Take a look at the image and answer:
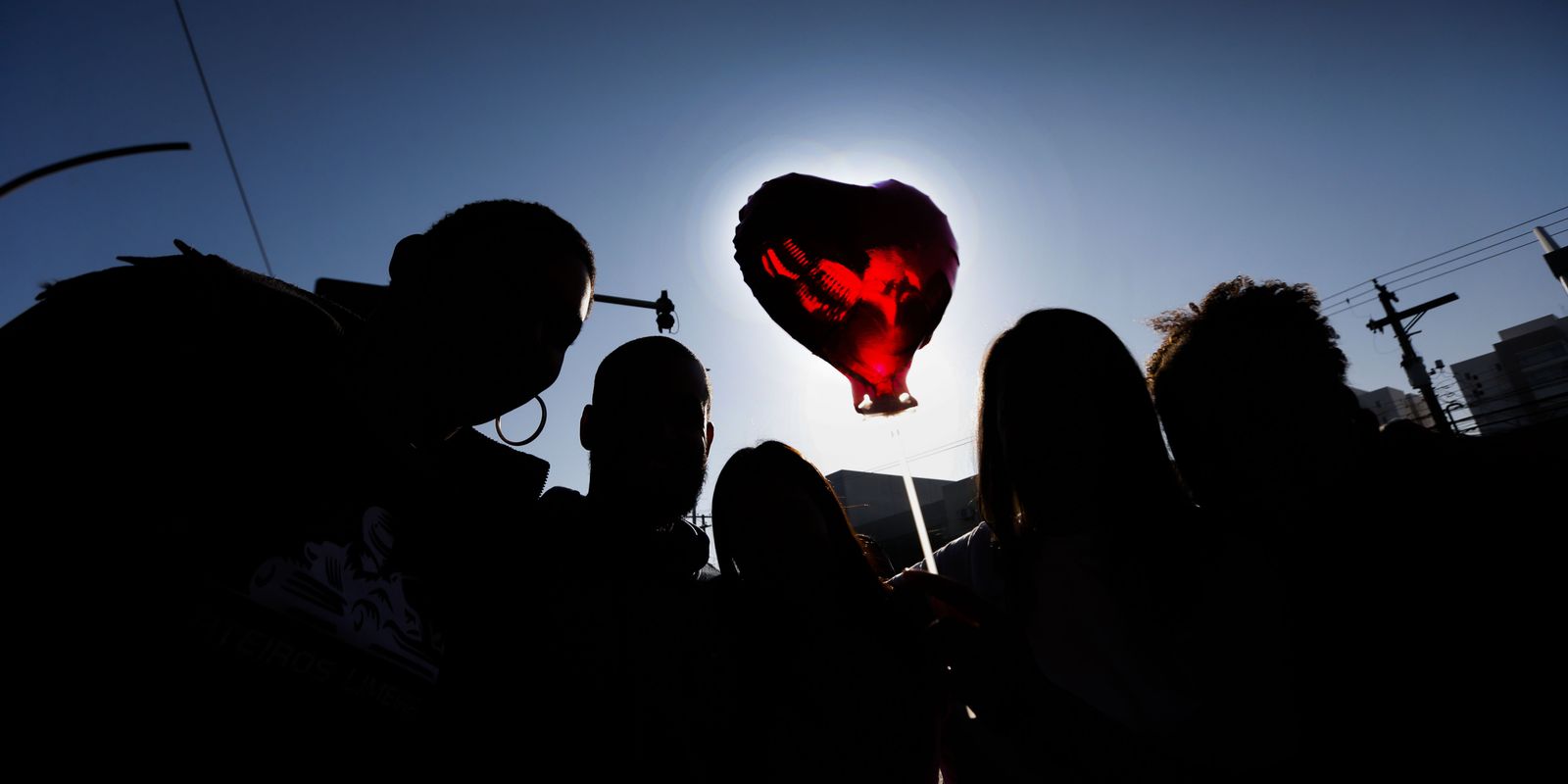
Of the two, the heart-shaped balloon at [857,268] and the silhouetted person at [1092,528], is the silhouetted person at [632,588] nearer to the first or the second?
the heart-shaped balloon at [857,268]

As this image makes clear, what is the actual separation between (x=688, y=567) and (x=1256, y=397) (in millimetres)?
1918

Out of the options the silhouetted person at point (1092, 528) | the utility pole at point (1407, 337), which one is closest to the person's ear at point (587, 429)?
the silhouetted person at point (1092, 528)

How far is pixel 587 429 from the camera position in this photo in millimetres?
2166

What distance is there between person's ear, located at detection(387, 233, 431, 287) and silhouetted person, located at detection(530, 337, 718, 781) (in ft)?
2.28

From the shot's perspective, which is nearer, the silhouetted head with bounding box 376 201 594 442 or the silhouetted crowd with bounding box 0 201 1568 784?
the silhouetted crowd with bounding box 0 201 1568 784

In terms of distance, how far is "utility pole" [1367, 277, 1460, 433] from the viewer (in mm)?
18750

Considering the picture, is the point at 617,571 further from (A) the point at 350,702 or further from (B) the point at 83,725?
(B) the point at 83,725

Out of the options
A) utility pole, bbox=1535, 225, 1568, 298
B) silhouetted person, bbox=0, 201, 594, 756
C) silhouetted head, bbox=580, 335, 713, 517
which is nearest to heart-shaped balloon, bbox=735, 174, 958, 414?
silhouetted head, bbox=580, 335, 713, 517

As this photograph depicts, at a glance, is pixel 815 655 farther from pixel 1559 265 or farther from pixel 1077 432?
pixel 1559 265

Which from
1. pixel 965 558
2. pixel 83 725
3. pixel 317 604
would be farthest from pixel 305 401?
pixel 965 558

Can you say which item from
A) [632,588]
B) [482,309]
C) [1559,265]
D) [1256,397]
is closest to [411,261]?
[482,309]

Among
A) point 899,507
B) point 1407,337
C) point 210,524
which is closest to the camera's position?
point 210,524

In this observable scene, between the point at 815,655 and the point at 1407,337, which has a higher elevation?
the point at 1407,337

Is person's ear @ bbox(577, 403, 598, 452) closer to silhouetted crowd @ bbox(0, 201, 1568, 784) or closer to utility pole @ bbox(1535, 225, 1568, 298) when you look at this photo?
silhouetted crowd @ bbox(0, 201, 1568, 784)
